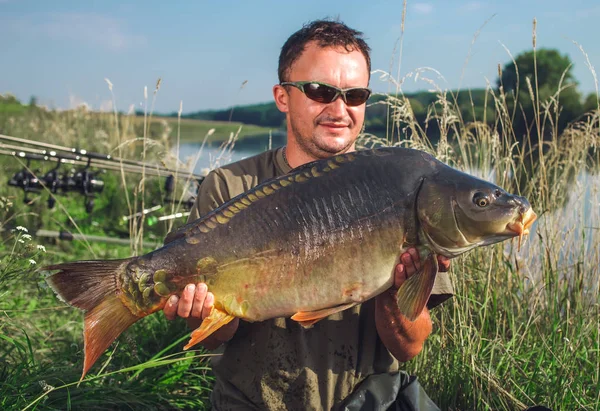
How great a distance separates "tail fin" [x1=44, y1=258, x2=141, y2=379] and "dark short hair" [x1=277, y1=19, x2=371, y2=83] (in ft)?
4.03

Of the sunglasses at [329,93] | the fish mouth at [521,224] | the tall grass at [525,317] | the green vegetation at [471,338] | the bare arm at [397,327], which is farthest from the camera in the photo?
the tall grass at [525,317]

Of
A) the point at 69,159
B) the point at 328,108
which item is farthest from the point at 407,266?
the point at 69,159

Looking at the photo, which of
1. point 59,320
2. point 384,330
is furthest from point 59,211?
point 384,330

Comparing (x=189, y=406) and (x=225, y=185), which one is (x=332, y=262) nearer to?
(x=225, y=185)

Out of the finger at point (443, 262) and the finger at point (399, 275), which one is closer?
the finger at point (399, 275)

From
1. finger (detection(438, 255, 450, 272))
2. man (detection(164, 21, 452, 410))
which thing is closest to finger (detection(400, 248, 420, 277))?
finger (detection(438, 255, 450, 272))

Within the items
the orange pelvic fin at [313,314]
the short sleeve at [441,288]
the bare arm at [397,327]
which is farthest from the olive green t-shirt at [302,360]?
the orange pelvic fin at [313,314]

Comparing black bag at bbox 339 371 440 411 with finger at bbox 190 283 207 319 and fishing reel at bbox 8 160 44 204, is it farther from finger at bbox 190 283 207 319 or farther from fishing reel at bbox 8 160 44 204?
fishing reel at bbox 8 160 44 204

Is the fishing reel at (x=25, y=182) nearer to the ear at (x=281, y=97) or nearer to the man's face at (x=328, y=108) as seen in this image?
the ear at (x=281, y=97)

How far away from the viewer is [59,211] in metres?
8.05

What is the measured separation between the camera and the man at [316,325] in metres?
2.50

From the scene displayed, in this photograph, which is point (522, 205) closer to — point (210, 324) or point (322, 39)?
point (210, 324)

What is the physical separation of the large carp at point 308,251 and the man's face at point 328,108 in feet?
1.90

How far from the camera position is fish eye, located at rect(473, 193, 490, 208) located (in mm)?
2010
